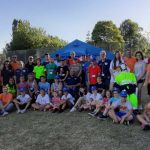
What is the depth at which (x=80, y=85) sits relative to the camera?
11633 millimetres

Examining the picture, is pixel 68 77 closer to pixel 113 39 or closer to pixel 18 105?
pixel 18 105

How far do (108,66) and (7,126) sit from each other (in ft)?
12.4

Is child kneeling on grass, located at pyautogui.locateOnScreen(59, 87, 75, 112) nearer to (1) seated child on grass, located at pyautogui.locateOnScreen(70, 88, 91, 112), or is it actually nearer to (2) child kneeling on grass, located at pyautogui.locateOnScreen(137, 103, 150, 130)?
(1) seated child on grass, located at pyautogui.locateOnScreen(70, 88, 91, 112)

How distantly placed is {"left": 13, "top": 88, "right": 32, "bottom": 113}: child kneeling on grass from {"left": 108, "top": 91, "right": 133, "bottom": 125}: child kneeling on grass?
11.3 feet

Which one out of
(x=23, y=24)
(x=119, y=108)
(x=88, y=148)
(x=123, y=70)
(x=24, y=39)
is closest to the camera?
(x=88, y=148)

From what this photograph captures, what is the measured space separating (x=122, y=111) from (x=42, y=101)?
3.28 m

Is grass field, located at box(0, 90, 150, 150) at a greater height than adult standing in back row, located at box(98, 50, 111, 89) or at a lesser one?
lesser

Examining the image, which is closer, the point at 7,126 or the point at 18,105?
the point at 7,126

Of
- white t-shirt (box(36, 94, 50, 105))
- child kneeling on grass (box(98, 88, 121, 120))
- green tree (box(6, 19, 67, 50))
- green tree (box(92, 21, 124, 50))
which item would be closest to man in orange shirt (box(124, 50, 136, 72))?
child kneeling on grass (box(98, 88, 121, 120))

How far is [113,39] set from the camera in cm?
5588

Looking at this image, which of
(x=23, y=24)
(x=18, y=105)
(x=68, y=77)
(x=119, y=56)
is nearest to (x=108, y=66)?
(x=119, y=56)

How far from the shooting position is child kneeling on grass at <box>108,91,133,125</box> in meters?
9.06

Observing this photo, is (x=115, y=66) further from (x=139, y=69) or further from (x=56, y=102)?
(x=56, y=102)

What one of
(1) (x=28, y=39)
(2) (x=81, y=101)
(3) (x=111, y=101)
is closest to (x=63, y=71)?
(2) (x=81, y=101)
